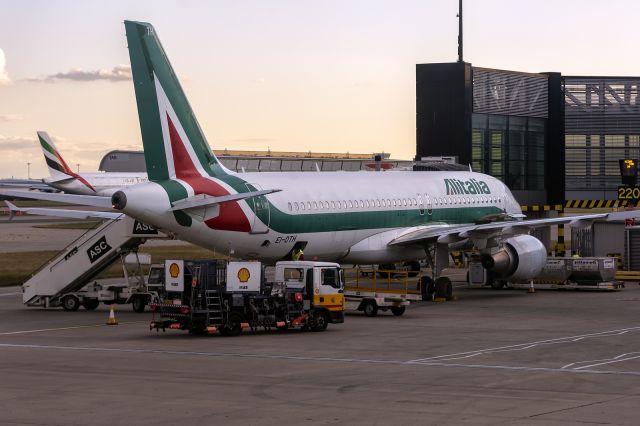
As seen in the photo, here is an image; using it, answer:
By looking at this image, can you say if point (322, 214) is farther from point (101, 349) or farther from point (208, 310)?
point (101, 349)

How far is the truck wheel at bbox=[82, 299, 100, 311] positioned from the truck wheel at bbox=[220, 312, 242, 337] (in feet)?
37.3

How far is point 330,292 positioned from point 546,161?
40.2 metres

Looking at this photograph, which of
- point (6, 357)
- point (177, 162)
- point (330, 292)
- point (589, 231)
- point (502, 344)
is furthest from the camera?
point (589, 231)

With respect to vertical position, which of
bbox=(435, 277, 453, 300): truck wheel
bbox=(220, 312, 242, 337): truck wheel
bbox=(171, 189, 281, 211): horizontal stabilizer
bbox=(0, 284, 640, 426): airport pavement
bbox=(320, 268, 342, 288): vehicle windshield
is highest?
bbox=(171, 189, 281, 211): horizontal stabilizer

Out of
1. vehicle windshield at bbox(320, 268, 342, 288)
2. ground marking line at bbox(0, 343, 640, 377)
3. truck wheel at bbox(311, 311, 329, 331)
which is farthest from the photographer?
vehicle windshield at bbox(320, 268, 342, 288)

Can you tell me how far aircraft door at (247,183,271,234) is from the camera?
40156mm

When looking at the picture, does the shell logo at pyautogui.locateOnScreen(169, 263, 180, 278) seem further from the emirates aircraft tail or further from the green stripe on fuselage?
the emirates aircraft tail

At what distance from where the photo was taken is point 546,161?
72500mm

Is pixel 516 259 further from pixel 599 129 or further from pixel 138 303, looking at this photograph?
pixel 599 129

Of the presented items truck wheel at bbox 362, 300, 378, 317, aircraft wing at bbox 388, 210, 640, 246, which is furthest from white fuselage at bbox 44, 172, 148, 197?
truck wheel at bbox 362, 300, 378, 317

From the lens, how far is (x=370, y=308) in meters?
39.7

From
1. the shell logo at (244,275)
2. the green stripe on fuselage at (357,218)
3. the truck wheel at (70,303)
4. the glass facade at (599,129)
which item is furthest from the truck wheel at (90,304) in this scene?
the glass facade at (599,129)

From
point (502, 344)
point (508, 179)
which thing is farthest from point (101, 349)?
point (508, 179)

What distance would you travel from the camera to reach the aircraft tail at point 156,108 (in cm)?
3791
